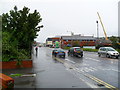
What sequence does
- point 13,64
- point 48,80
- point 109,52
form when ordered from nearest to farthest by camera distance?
point 48,80 < point 13,64 < point 109,52

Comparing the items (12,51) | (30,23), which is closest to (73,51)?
(30,23)

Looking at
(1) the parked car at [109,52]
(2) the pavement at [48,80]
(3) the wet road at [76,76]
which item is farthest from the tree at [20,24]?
(1) the parked car at [109,52]

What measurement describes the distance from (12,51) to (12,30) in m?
4.54

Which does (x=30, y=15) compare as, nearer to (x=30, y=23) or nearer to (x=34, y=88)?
(x=30, y=23)

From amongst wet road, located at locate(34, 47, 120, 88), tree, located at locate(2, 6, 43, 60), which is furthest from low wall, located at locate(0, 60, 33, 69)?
tree, located at locate(2, 6, 43, 60)

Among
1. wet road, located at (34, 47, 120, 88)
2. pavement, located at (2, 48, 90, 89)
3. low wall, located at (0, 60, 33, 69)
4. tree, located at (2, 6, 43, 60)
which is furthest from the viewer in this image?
tree, located at (2, 6, 43, 60)

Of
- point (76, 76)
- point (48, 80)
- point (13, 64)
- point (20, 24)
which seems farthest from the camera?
point (20, 24)

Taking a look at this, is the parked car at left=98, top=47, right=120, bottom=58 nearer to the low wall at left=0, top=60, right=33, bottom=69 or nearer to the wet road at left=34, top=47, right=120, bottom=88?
the wet road at left=34, top=47, right=120, bottom=88

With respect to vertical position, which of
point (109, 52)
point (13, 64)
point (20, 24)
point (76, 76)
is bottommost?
point (76, 76)

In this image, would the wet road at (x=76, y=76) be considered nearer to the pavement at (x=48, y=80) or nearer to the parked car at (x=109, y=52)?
the pavement at (x=48, y=80)

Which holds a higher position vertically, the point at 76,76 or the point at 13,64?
the point at 13,64

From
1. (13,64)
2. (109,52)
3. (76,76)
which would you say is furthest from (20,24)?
(109,52)

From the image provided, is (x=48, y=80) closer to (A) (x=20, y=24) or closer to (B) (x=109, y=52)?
(A) (x=20, y=24)

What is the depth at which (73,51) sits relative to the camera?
30.8 meters
